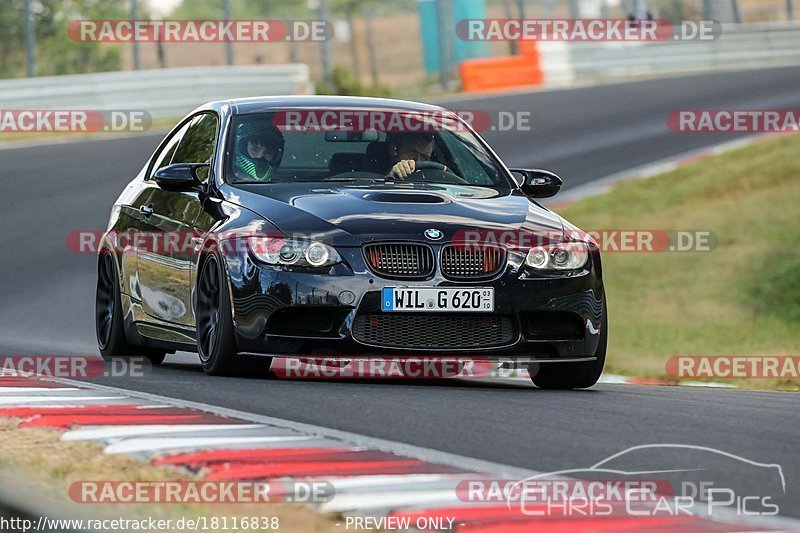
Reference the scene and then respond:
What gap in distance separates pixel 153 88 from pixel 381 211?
67.1 ft

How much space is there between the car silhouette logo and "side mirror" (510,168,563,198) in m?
1.49

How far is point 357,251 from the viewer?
7652mm

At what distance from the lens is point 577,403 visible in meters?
7.34

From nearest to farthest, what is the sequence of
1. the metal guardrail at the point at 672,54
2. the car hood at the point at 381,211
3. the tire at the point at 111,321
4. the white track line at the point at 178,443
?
1. the white track line at the point at 178,443
2. the car hood at the point at 381,211
3. the tire at the point at 111,321
4. the metal guardrail at the point at 672,54

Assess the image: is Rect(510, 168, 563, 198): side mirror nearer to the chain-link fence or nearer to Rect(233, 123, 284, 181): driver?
Rect(233, 123, 284, 181): driver

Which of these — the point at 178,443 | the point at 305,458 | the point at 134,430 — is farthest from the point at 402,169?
the point at 305,458

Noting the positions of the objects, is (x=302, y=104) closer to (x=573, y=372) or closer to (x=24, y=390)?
A: (x=573, y=372)

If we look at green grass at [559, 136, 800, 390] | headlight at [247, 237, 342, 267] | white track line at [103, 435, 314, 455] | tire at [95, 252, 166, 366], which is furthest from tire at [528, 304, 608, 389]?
green grass at [559, 136, 800, 390]

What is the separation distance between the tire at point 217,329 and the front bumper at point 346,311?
3.0 inches

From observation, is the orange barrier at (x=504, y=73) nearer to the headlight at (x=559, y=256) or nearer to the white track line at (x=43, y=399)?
the headlight at (x=559, y=256)

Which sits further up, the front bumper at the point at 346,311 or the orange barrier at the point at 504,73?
the orange barrier at the point at 504,73

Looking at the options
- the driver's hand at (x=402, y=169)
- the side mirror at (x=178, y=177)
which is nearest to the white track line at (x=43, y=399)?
the side mirror at (x=178, y=177)

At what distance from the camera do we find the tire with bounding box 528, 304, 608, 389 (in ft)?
27.2

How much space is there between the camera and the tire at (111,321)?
32.4ft
